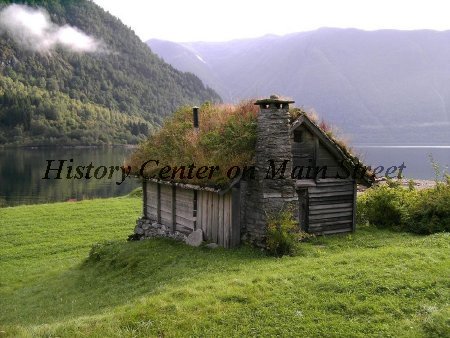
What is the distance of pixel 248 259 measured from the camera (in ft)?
57.0

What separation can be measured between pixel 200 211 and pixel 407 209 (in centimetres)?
940

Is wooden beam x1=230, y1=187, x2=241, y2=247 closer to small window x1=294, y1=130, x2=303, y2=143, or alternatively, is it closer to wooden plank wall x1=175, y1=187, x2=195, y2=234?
wooden plank wall x1=175, y1=187, x2=195, y2=234

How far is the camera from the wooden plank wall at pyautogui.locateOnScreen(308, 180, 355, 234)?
21.3 meters

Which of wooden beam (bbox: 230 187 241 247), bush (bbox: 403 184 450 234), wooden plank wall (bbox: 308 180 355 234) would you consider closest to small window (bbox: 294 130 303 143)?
wooden plank wall (bbox: 308 180 355 234)

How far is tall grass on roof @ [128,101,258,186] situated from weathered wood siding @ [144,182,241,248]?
3.02ft

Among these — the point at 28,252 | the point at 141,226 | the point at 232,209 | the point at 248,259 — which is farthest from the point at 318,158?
the point at 28,252

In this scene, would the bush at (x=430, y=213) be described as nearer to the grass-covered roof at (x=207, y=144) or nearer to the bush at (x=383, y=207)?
the bush at (x=383, y=207)

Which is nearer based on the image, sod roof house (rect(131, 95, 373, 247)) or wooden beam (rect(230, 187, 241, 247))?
sod roof house (rect(131, 95, 373, 247))

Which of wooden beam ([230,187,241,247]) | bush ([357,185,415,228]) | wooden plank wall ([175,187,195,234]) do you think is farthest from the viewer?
bush ([357,185,415,228])

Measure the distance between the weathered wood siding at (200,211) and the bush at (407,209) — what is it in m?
7.51

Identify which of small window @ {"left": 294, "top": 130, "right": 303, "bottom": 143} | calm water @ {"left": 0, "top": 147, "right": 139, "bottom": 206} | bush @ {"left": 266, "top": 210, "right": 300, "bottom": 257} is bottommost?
calm water @ {"left": 0, "top": 147, "right": 139, "bottom": 206}

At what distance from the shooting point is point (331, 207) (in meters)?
21.7

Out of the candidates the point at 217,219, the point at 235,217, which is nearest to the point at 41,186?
the point at 217,219

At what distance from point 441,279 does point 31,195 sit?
218ft
